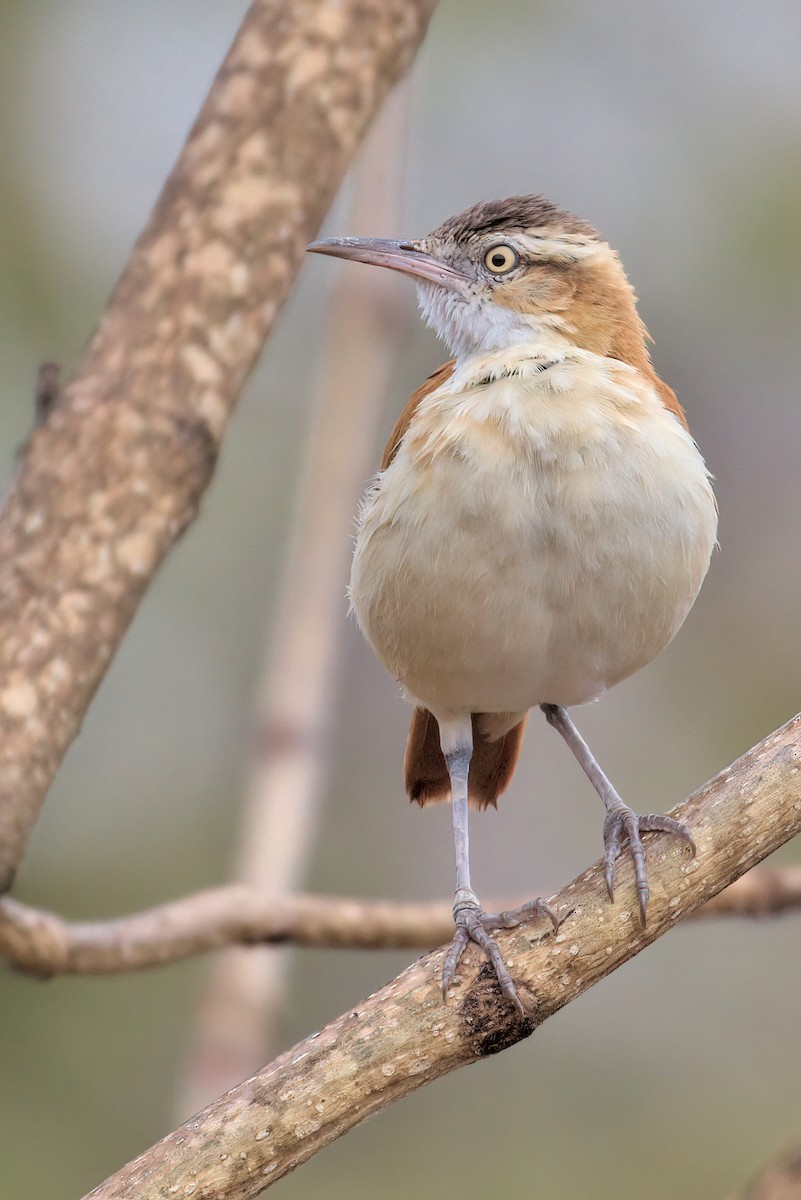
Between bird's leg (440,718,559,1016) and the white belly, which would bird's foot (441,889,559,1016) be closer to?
bird's leg (440,718,559,1016)

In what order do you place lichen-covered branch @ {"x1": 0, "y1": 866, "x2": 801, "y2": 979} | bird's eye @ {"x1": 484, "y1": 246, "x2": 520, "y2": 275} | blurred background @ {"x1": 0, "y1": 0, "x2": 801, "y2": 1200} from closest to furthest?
1. lichen-covered branch @ {"x1": 0, "y1": 866, "x2": 801, "y2": 979}
2. bird's eye @ {"x1": 484, "y1": 246, "x2": 520, "y2": 275}
3. blurred background @ {"x1": 0, "y1": 0, "x2": 801, "y2": 1200}

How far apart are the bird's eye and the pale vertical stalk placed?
1484 millimetres

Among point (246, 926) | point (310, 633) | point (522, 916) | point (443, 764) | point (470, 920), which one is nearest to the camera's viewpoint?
point (522, 916)

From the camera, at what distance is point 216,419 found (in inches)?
166

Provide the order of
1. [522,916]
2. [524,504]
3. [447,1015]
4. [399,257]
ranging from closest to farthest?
[447,1015] < [522,916] < [524,504] < [399,257]

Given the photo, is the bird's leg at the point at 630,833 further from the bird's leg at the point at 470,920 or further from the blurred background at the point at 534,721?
the blurred background at the point at 534,721

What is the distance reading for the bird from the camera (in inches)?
149

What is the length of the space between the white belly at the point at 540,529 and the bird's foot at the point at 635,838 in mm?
577

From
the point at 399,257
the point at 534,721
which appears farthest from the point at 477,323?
the point at 534,721

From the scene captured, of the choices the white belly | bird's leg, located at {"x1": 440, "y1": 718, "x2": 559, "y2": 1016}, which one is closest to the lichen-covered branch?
bird's leg, located at {"x1": 440, "y1": 718, "x2": 559, "y2": 1016}

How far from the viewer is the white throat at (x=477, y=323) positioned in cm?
432

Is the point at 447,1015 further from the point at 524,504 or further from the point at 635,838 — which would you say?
the point at 524,504

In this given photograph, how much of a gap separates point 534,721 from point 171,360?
637cm

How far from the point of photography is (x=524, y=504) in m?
3.77
